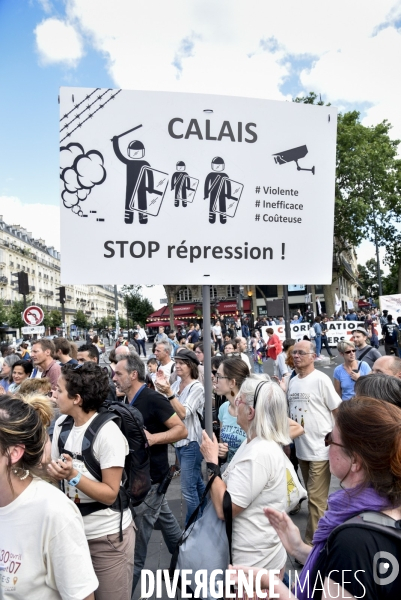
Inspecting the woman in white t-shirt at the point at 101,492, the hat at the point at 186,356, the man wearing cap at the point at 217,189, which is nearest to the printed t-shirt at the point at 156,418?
the woman in white t-shirt at the point at 101,492

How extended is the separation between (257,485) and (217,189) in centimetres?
191

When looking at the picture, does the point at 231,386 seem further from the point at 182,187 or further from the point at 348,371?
the point at 348,371

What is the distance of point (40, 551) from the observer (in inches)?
66.0

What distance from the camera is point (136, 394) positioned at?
3.52 metres

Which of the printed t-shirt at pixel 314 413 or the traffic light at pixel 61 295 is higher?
the traffic light at pixel 61 295

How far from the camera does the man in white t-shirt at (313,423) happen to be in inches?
158

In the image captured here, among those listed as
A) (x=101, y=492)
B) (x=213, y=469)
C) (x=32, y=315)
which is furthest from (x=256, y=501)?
(x=32, y=315)

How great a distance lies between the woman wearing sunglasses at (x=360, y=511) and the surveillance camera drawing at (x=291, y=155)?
220 cm

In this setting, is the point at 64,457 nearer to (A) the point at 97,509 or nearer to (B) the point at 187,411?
(A) the point at 97,509

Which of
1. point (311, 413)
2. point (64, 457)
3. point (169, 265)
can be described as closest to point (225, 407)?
point (311, 413)

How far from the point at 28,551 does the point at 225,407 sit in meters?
2.61

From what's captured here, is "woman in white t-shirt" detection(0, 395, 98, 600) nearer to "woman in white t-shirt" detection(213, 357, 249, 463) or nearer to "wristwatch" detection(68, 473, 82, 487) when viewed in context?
"wristwatch" detection(68, 473, 82, 487)

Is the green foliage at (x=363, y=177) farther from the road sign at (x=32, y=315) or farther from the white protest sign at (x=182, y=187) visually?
the white protest sign at (x=182, y=187)

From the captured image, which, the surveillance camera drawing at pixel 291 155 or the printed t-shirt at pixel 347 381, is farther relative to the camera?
the printed t-shirt at pixel 347 381
